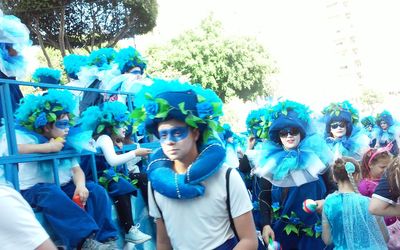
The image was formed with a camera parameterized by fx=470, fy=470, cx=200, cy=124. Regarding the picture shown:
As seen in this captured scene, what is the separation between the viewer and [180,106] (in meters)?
2.66

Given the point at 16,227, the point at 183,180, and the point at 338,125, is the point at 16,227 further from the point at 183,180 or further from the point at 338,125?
the point at 338,125

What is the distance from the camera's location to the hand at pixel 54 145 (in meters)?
3.85

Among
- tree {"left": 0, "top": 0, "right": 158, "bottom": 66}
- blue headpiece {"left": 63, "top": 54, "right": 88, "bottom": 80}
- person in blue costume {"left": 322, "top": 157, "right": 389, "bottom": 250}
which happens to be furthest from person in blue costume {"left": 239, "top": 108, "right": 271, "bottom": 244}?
tree {"left": 0, "top": 0, "right": 158, "bottom": 66}

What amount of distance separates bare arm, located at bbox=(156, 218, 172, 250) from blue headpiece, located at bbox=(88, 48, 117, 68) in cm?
431

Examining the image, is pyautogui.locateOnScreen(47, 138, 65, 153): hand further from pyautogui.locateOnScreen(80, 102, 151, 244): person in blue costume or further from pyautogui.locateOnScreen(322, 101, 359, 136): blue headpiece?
pyautogui.locateOnScreen(322, 101, 359, 136): blue headpiece

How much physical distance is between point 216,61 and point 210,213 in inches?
983

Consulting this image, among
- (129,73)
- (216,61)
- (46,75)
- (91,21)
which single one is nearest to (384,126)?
(129,73)

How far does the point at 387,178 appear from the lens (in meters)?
2.93

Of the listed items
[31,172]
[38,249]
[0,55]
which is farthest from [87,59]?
[38,249]

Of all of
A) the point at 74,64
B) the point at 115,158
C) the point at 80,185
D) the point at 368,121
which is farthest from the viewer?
the point at 368,121

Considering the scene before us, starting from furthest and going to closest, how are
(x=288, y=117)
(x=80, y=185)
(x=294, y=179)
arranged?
1. (x=288, y=117)
2. (x=294, y=179)
3. (x=80, y=185)

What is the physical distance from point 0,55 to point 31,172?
1.19m

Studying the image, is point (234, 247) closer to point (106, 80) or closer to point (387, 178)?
point (387, 178)

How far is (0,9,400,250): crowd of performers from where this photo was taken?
2600mm
